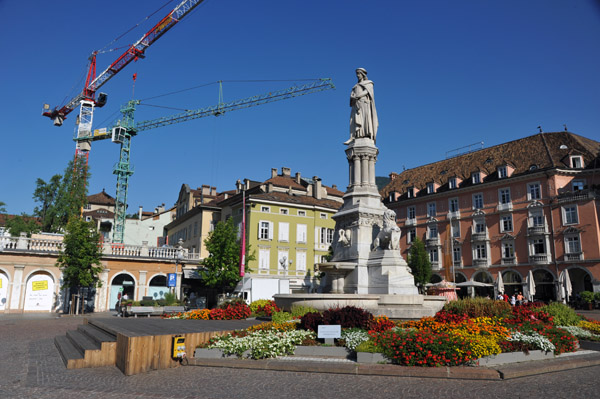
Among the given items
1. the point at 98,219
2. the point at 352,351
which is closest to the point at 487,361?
the point at 352,351

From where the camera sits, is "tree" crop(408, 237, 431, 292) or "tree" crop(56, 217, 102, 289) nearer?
"tree" crop(56, 217, 102, 289)

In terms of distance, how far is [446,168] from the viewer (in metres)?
60.6

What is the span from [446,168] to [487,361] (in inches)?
2121

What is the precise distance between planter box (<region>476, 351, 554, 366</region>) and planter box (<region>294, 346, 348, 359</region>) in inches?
120

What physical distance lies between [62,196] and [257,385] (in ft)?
176

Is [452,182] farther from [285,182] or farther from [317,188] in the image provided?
[285,182]

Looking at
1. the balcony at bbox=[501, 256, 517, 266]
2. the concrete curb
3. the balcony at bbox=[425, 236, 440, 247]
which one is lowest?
the concrete curb

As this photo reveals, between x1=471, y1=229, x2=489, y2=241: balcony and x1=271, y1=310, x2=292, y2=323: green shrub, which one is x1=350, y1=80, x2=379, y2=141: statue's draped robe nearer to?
x1=271, y1=310, x2=292, y2=323: green shrub

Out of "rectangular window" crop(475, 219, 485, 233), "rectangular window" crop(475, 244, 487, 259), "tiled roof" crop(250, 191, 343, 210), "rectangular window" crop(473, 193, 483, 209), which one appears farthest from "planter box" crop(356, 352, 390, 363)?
"rectangular window" crop(473, 193, 483, 209)

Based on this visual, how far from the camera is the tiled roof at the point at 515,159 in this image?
4825cm

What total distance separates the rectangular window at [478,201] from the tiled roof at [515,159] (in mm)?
2246

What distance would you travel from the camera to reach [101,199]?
8900cm

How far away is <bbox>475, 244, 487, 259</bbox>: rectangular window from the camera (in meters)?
51.5

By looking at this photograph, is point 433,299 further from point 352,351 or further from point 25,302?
point 25,302
